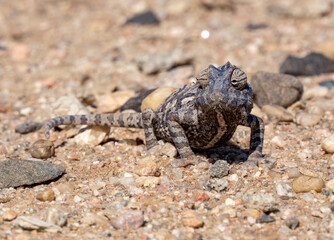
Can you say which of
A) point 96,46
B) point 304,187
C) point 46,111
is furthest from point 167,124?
point 96,46

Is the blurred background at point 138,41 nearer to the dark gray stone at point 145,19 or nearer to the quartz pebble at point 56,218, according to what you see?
the dark gray stone at point 145,19

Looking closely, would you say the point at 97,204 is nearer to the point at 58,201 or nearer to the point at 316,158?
the point at 58,201

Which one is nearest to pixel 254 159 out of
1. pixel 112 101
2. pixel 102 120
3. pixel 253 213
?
pixel 253 213

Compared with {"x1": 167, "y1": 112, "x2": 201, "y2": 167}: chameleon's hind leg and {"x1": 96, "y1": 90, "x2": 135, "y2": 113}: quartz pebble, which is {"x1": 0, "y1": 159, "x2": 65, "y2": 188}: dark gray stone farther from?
{"x1": 96, "y1": 90, "x2": 135, "y2": 113}: quartz pebble

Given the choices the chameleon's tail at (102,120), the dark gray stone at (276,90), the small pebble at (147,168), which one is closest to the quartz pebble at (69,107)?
the chameleon's tail at (102,120)

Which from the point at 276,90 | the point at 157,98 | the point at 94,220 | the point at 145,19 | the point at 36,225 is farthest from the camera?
the point at 145,19

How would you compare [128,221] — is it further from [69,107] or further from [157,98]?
[69,107]
